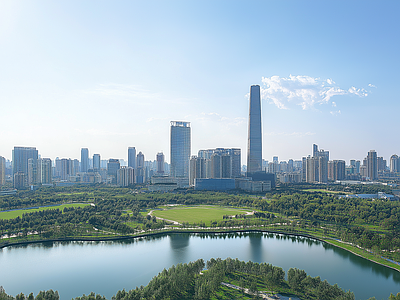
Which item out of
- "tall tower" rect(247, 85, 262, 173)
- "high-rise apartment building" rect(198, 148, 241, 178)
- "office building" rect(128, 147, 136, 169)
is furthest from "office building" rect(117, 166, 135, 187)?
"office building" rect(128, 147, 136, 169)

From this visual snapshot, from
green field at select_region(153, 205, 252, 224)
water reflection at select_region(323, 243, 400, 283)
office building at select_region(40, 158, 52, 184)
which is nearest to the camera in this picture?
water reflection at select_region(323, 243, 400, 283)

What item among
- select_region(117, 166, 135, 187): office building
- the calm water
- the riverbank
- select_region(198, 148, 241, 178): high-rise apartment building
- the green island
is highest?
select_region(198, 148, 241, 178): high-rise apartment building

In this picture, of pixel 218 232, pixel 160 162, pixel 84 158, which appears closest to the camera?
pixel 218 232

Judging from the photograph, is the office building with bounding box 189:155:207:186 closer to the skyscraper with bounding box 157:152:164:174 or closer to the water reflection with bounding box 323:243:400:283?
the skyscraper with bounding box 157:152:164:174

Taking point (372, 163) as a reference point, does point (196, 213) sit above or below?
below

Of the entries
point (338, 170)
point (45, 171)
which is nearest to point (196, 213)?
point (45, 171)

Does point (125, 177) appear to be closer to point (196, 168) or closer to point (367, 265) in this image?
point (196, 168)

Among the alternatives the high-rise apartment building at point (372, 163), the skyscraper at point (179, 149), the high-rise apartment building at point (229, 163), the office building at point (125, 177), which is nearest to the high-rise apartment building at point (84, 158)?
the office building at point (125, 177)
